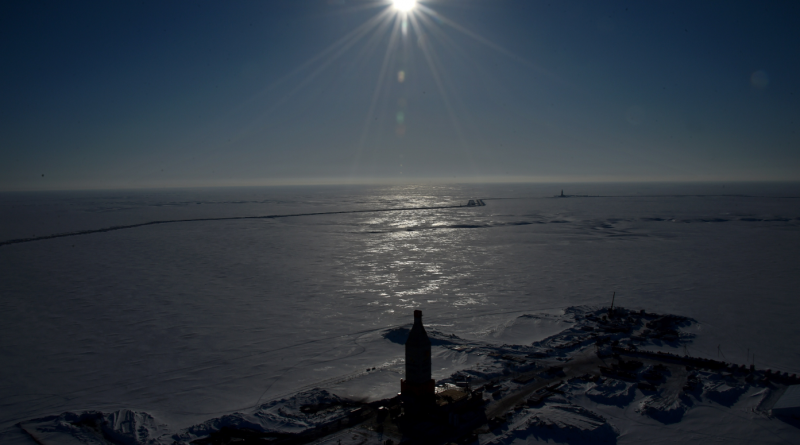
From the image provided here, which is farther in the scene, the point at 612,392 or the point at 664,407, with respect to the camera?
the point at 612,392

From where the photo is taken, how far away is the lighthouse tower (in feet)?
38.4

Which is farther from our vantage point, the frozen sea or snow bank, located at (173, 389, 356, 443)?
the frozen sea

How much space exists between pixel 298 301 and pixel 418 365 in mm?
14395

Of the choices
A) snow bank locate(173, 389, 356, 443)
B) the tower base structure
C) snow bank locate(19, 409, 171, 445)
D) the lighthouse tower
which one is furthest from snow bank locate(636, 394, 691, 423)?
snow bank locate(19, 409, 171, 445)

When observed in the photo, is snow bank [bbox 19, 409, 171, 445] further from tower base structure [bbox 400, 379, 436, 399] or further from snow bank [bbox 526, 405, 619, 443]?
snow bank [bbox 526, 405, 619, 443]

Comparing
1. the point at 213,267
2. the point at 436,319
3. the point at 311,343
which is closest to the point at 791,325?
the point at 436,319

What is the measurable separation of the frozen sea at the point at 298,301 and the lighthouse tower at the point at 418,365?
2.26 metres

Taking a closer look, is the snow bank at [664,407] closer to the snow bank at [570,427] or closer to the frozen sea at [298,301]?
the snow bank at [570,427]

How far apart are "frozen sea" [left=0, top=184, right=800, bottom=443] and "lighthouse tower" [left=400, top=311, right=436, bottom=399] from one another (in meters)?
2.26

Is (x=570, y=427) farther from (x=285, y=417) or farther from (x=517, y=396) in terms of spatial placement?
(x=285, y=417)

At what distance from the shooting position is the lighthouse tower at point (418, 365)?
1172 cm

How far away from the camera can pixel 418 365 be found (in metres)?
11.7

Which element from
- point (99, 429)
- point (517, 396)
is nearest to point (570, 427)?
point (517, 396)

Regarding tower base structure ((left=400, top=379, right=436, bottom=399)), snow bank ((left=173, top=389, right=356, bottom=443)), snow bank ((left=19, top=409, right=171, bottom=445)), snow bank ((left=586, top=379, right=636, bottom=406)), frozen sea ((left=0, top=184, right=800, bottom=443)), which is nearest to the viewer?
snow bank ((left=19, top=409, right=171, bottom=445))
